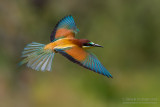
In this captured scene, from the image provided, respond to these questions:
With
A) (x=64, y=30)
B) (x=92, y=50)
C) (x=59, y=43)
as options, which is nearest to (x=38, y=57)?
(x=59, y=43)

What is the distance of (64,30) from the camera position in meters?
2.14

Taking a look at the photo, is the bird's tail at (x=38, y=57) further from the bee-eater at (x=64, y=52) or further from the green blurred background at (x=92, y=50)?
the green blurred background at (x=92, y=50)

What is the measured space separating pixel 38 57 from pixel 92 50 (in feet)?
6.79

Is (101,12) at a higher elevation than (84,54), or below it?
higher

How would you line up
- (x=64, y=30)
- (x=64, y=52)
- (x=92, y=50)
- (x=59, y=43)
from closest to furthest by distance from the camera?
(x=64, y=52)
(x=59, y=43)
(x=64, y=30)
(x=92, y=50)

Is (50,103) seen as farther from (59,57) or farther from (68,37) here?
(68,37)

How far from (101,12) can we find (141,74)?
0.96 meters

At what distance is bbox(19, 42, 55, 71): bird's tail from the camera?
1837 millimetres

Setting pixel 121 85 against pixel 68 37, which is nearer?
pixel 68 37

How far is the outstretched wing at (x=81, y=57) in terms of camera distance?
5.60 feet

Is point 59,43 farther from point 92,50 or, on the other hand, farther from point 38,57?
point 92,50

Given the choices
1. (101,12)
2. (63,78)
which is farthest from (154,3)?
(63,78)

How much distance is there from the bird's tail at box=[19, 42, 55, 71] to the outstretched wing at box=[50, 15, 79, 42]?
0.39 feet

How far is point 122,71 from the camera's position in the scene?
162 inches
